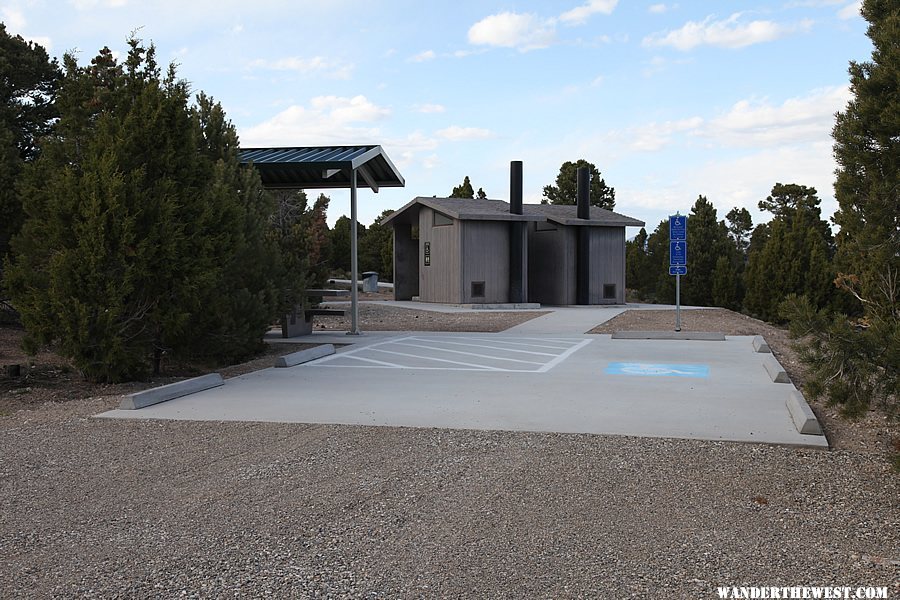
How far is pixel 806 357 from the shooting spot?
4754mm

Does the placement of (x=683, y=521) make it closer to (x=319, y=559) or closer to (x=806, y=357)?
(x=806, y=357)

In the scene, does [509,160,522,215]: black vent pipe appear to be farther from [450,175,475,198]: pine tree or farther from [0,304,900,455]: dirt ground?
[450,175,475,198]: pine tree

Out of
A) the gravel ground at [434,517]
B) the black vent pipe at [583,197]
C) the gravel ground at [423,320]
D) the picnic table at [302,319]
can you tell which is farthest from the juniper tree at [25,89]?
the black vent pipe at [583,197]

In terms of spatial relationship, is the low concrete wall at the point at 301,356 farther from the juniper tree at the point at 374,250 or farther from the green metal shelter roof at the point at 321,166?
the juniper tree at the point at 374,250

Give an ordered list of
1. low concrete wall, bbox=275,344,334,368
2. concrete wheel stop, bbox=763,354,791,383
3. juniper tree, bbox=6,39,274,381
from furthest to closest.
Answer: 1. low concrete wall, bbox=275,344,334,368
2. concrete wheel stop, bbox=763,354,791,383
3. juniper tree, bbox=6,39,274,381

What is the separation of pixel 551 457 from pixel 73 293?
6.04 metres

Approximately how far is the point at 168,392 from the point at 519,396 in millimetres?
3801

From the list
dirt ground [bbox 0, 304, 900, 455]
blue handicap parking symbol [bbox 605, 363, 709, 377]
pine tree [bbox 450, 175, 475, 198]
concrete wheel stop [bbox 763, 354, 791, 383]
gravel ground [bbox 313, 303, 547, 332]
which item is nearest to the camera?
dirt ground [bbox 0, 304, 900, 455]

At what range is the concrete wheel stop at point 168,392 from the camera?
7812mm

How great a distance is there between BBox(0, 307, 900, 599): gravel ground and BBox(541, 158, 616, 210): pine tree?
4238 centimetres

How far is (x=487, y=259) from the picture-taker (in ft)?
88.1

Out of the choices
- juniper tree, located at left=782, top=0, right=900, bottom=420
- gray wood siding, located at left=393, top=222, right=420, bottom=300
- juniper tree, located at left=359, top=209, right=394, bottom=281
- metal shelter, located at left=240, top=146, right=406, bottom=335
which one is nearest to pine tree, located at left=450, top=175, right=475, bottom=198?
juniper tree, located at left=359, top=209, right=394, bottom=281

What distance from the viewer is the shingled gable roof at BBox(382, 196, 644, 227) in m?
26.4

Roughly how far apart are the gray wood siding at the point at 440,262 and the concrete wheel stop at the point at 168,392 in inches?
678
